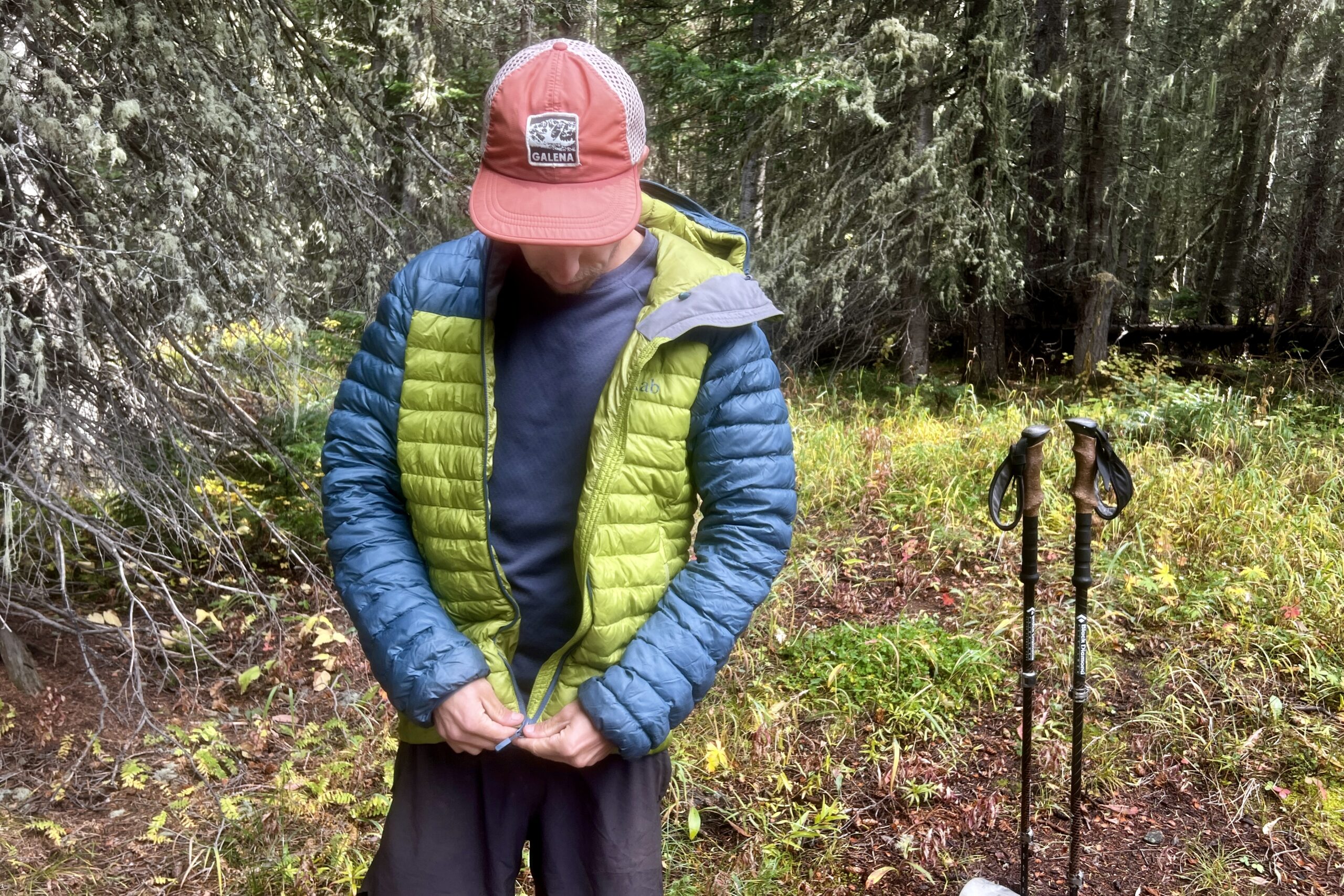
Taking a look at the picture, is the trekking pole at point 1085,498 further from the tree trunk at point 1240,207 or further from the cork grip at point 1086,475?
the tree trunk at point 1240,207

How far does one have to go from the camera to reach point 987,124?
354 inches

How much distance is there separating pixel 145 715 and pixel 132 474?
0.94 m

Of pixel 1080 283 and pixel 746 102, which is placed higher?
pixel 746 102

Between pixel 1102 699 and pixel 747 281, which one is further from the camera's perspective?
pixel 1102 699

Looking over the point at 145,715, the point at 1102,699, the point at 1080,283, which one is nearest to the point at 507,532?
the point at 145,715

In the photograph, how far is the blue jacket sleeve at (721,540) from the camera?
1.58 metres

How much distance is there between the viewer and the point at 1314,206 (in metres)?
10.4

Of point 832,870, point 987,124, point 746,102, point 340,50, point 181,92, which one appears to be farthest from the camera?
point 987,124

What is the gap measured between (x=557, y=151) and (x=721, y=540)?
73 cm

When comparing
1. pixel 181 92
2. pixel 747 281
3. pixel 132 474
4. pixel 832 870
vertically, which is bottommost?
pixel 832 870

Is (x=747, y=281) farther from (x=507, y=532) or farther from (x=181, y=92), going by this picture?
(x=181, y=92)

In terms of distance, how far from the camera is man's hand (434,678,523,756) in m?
1.53

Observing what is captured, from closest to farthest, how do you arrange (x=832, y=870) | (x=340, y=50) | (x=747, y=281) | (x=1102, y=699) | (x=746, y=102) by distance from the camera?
(x=747, y=281) < (x=832, y=870) < (x=1102, y=699) < (x=340, y=50) < (x=746, y=102)

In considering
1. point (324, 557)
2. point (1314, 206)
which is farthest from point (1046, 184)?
point (324, 557)
